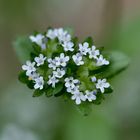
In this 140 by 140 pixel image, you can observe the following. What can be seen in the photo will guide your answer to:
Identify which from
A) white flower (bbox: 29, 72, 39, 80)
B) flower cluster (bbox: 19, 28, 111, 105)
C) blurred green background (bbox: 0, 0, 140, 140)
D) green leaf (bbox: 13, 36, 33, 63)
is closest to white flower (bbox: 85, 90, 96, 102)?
flower cluster (bbox: 19, 28, 111, 105)

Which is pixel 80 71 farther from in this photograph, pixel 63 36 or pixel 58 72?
pixel 63 36

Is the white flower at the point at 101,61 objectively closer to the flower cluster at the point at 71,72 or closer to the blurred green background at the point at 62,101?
the flower cluster at the point at 71,72

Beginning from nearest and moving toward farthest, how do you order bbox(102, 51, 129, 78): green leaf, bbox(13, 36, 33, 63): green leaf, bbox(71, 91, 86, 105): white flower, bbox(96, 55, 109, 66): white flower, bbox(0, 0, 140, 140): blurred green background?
bbox(71, 91, 86, 105): white flower, bbox(96, 55, 109, 66): white flower, bbox(102, 51, 129, 78): green leaf, bbox(13, 36, 33, 63): green leaf, bbox(0, 0, 140, 140): blurred green background

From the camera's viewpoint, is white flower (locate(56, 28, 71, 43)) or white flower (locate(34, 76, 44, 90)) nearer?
white flower (locate(34, 76, 44, 90))

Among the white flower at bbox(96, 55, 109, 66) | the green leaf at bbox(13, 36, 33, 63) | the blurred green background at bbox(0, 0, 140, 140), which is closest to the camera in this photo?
the white flower at bbox(96, 55, 109, 66)

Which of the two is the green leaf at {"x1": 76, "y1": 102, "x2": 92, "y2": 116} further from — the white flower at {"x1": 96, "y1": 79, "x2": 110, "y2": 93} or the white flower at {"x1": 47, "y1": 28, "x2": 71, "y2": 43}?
the white flower at {"x1": 47, "y1": 28, "x2": 71, "y2": 43}

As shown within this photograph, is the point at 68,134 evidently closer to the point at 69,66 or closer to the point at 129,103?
the point at 129,103

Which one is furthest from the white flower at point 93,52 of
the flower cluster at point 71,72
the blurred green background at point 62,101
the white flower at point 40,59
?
the blurred green background at point 62,101

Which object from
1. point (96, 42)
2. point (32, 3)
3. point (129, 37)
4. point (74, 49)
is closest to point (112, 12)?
point (129, 37)
